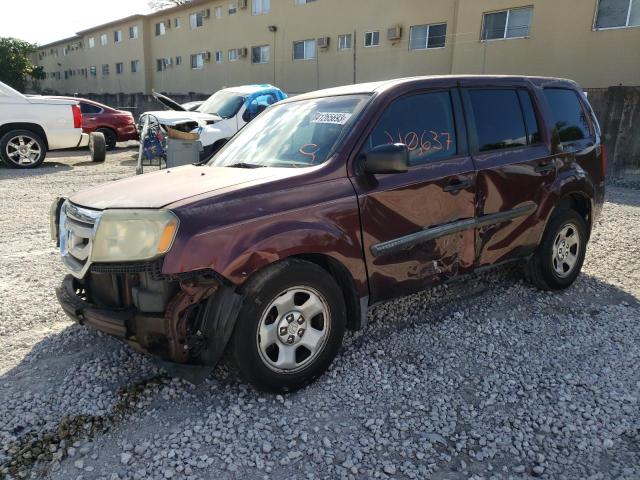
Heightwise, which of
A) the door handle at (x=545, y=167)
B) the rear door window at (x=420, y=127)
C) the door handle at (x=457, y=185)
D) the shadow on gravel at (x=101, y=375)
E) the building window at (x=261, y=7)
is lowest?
the shadow on gravel at (x=101, y=375)

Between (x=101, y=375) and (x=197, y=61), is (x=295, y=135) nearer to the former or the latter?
(x=101, y=375)

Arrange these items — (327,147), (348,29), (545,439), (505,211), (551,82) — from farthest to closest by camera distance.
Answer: (348,29) → (551,82) → (505,211) → (327,147) → (545,439)

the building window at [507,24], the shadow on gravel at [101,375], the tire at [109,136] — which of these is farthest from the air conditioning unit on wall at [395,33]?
the shadow on gravel at [101,375]

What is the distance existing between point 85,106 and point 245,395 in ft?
49.1

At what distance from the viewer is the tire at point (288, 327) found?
271 cm

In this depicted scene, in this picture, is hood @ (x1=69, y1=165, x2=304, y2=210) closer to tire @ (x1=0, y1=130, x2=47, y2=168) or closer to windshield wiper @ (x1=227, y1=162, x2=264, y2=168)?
windshield wiper @ (x1=227, y1=162, x2=264, y2=168)

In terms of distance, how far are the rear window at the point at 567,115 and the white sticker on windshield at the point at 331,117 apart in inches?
83.6

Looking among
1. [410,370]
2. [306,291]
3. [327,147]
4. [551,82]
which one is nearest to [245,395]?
[306,291]

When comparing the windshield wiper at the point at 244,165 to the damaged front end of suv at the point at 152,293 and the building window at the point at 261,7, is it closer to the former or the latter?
the damaged front end of suv at the point at 152,293

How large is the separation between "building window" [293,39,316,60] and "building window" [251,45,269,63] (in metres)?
2.38

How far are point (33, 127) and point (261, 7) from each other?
1744 cm

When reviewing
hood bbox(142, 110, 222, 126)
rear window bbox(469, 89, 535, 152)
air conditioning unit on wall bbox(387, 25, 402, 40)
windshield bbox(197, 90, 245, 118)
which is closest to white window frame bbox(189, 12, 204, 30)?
air conditioning unit on wall bbox(387, 25, 402, 40)

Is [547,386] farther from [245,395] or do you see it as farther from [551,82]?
[551,82]

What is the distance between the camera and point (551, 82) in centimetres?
441
